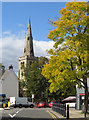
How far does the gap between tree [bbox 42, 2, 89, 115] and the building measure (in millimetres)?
64941

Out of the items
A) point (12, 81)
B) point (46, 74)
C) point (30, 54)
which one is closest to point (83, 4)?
point (46, 74)

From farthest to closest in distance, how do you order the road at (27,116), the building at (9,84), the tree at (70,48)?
the building at (9,84), the tree at (70,48), the road at (27,116)

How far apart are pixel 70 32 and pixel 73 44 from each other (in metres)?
1.17

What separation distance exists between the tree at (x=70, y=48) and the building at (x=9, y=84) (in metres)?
64.9

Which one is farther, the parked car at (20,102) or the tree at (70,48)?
the parked car at (20,102)

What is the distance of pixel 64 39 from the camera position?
2816 centimetres

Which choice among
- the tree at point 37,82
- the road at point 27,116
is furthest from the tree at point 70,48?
the tree at point 37,82

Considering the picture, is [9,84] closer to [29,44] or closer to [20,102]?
[20,102]

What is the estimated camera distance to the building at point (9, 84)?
3674 inches

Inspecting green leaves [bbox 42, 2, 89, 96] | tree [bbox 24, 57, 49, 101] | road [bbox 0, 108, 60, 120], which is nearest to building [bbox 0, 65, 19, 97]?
tree [bbox 24, 57, 49, 101]

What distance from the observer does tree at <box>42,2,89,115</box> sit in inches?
1041

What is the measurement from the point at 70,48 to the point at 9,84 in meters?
70.3

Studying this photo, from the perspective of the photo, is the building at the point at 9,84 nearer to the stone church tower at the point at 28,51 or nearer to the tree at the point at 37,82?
the tree at the point at 37,82

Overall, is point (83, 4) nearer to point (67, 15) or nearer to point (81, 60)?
point (67, 15)
